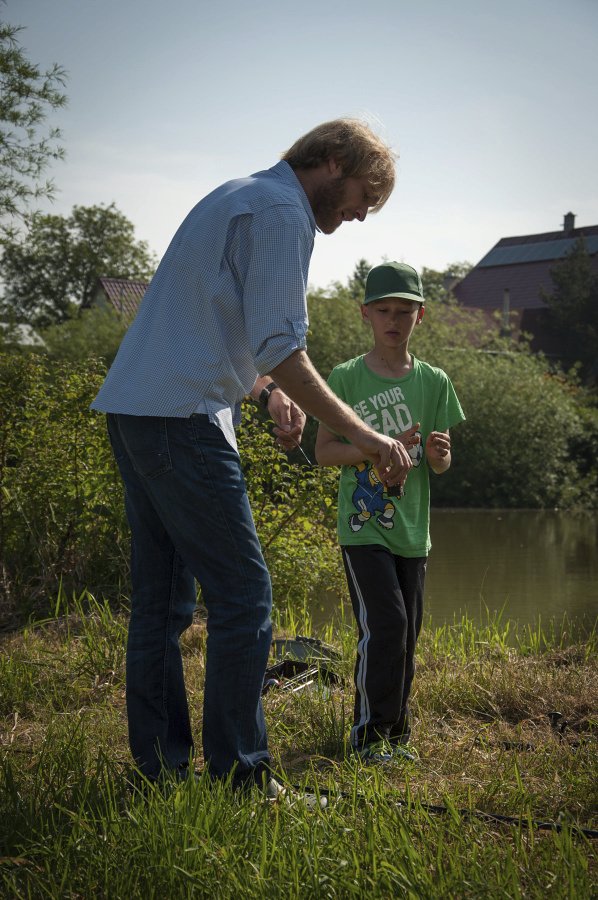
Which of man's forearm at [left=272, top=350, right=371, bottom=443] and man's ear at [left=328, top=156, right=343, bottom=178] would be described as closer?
man's forearm at [left=272, top=350, right=371, bottom=443]

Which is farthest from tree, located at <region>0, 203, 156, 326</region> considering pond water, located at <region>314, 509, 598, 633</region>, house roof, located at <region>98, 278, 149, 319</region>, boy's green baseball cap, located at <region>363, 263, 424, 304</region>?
boy's green baseball cap, located at <region>363, 263, 424, 304</region>

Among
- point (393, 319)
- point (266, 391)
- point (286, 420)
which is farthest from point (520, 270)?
point (286, 420)

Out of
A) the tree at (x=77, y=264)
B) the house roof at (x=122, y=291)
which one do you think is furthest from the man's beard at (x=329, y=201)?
the tree at (x=77, y=264)

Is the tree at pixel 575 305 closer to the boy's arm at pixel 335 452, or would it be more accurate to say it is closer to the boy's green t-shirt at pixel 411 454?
the boy's green t-shirt at pixel 411 454

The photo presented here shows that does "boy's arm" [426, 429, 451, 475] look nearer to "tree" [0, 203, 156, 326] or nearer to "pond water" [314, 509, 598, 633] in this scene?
"pond water" [314, 509, 598, 633]

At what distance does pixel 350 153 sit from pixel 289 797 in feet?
6.11

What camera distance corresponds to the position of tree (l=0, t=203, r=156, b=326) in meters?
57.0

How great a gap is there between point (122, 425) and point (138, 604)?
59 centimetres

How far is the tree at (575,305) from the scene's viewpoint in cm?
3866

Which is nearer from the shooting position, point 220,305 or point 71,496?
point 220,305

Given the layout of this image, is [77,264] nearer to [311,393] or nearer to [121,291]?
[121,291]

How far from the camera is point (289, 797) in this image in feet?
8.83

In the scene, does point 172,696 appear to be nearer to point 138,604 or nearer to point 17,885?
point 138,604

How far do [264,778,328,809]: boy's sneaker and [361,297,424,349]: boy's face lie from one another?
1722 mm
